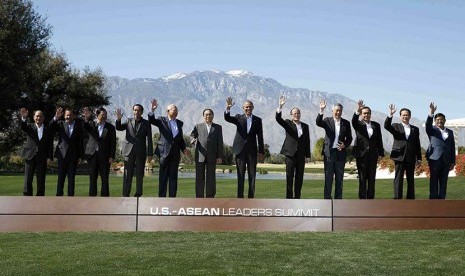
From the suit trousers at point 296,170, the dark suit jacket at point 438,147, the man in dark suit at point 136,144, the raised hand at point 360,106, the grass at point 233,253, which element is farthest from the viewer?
the dark suit jacket at point 438,147

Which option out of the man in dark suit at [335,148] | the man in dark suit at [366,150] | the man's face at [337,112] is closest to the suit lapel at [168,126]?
the man in dark suit at [335,148]

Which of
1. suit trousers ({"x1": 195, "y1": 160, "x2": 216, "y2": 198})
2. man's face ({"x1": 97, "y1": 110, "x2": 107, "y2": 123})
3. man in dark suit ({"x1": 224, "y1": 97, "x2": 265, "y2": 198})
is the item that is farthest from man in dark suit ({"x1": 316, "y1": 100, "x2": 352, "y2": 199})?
man's face ({"x1": 97, "y1": 110, "x2": 107, "y2": 123})

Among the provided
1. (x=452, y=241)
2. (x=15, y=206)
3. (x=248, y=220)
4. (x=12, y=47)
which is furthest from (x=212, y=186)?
(x=12, y=47)

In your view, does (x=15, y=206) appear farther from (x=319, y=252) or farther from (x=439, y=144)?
(x=439, y=144)

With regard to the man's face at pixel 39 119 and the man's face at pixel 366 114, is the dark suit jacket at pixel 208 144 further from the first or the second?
the man's face at pixel 39 119

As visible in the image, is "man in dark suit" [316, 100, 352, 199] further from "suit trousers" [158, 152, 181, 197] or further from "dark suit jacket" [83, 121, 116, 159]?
"dark suit jacket" [83, 121, 116, 159]

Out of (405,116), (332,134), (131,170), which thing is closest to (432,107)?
(405,116)

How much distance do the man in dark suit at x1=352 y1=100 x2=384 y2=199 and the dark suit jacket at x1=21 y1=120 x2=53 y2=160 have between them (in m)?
7.10

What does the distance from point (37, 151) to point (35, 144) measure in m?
0.17

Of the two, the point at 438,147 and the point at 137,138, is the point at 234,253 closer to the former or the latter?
the point at 137,138

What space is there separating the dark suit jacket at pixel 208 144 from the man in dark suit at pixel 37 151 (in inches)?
136

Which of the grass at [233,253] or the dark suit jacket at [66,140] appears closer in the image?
the grass at [233,253]

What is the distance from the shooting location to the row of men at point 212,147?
13.0m

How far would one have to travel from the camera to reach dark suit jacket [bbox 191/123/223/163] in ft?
43.3
